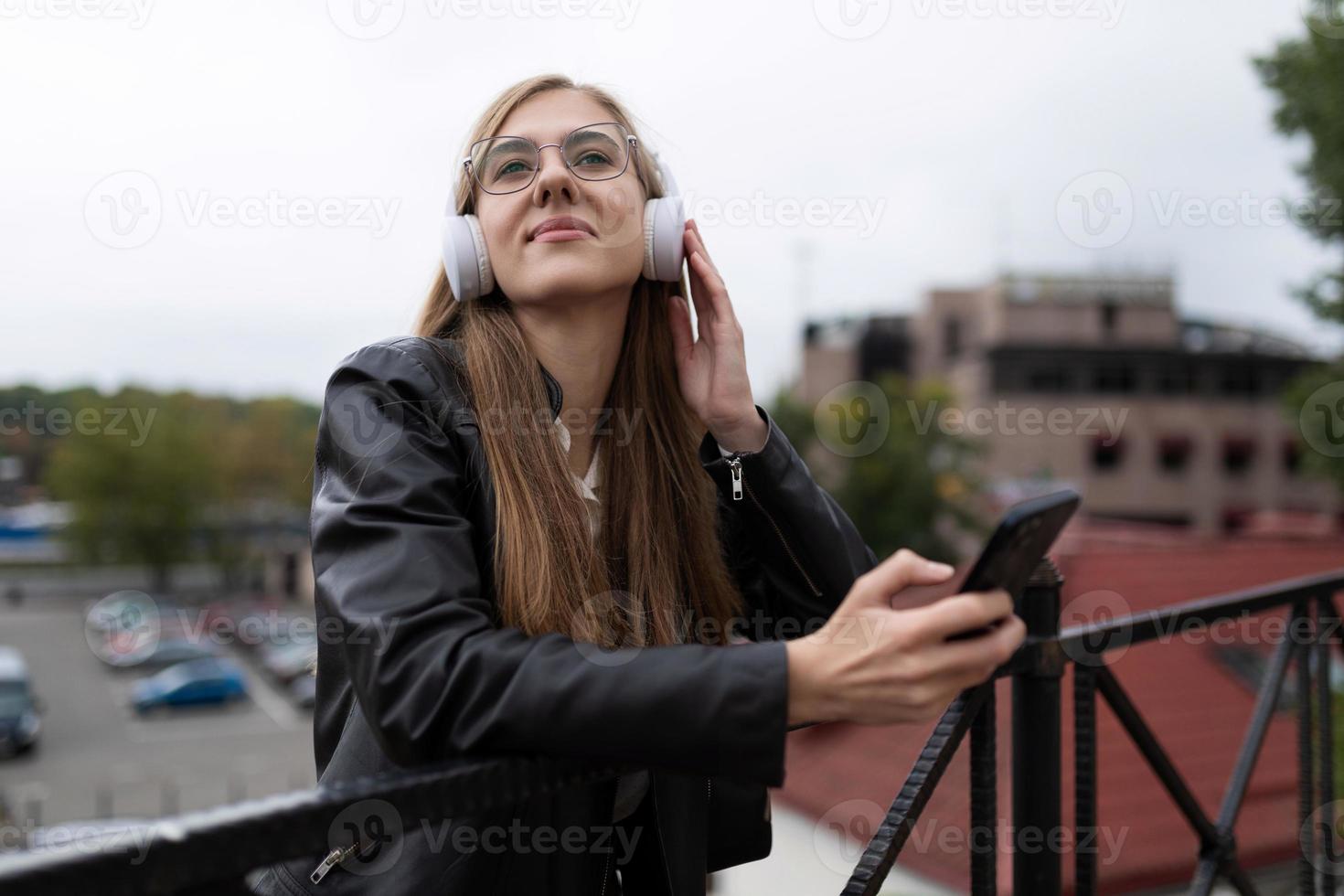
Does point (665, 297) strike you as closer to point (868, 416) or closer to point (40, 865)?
point (40, 865)

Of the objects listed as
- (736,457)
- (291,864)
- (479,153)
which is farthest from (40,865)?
(479,153)

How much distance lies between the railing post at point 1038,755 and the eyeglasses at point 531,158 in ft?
3.34

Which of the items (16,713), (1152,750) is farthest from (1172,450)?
(1152,750)

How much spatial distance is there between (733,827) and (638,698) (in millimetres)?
726

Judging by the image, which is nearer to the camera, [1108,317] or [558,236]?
[558,236]

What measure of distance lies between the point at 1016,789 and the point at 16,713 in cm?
4650

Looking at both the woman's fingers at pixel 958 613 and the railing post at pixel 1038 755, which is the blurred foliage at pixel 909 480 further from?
the woman's fingers at pixel 958 613

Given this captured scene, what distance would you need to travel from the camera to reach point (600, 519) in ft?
5.62

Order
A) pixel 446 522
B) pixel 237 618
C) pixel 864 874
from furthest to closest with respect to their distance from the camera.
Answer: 1. pixel 237 618
2. pixel 864 874
3. pixel 446 522

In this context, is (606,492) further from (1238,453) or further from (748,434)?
(1238,453)

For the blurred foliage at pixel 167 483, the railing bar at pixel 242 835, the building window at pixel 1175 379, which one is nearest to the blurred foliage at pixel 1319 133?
the railing bar at pixel 242 835

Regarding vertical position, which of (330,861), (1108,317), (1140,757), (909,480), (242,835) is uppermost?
(1108,317)

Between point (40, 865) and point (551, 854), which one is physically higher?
point (40, 865)

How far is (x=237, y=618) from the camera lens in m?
58.6
